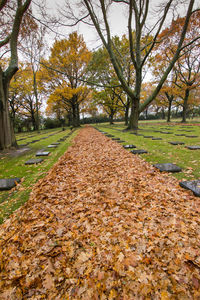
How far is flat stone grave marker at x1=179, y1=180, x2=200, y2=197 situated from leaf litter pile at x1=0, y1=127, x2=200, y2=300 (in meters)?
0.10

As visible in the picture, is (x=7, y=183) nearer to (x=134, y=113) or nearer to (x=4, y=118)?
(x=4, y=118)

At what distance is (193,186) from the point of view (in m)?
2.33

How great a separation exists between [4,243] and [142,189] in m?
2.21

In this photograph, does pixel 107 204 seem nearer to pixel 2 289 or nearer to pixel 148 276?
pixel 148 276

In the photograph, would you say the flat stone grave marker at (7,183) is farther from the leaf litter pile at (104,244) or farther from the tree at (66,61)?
the tree at (66,61)

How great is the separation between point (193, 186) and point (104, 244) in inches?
74.5

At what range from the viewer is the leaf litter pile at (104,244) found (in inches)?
42.8

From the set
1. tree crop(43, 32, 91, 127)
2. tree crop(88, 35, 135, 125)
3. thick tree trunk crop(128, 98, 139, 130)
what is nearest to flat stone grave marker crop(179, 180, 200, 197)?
thick tree trunk crop(128, 98, 139, 130)

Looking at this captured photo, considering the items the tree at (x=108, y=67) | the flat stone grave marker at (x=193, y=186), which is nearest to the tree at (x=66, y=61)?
the tree at (x=108, y=67)

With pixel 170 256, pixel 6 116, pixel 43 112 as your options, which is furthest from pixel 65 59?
pixel 43 112

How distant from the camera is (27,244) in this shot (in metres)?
1.51

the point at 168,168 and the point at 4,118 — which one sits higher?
the point at 4,118

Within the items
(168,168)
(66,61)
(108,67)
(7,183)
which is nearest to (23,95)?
(66,61)

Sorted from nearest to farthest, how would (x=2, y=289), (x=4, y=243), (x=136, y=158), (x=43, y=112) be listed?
(x=2, y=289) < (x=4, y=243) < (x=136, y=158) < (x=43, y=112)
